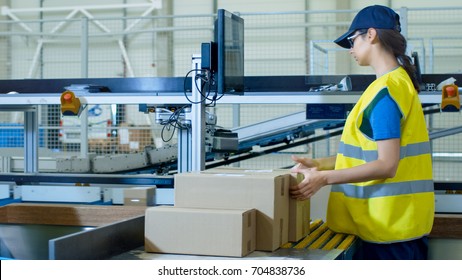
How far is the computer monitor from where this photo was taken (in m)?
3.05

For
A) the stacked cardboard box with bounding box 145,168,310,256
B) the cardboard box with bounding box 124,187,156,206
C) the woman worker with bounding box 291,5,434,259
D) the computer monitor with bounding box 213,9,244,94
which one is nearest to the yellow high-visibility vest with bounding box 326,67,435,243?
the woman worker with bounding box 291,5,434,259

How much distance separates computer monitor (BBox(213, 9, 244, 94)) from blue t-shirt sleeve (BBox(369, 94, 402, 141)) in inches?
47.5

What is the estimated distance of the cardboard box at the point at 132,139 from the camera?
10539 mm

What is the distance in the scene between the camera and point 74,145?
10875 mm

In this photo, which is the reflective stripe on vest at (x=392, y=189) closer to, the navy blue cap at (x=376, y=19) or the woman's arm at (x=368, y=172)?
the woman's arm at (x=368, y=172)

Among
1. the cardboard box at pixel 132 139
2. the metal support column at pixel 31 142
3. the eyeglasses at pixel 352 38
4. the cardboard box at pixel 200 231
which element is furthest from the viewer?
the cardboard box at pixel 132 139

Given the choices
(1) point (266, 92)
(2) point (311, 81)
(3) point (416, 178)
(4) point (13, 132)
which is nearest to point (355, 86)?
(2) point (311, 81)

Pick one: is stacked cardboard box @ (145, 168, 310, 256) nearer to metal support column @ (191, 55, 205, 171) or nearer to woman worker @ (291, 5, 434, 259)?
woman worker @ (291, 5, 434, 259)

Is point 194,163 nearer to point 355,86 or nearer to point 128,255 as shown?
point 128,255

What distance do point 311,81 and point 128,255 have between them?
2.51 meters

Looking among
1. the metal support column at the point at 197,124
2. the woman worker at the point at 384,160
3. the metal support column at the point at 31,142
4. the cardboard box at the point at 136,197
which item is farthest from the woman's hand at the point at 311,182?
the metal support column at the point at 31,142

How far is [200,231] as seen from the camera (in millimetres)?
1960

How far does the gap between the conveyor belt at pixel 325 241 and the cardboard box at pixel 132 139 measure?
8233mm

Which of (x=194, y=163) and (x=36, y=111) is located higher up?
(x=36, y=111)
